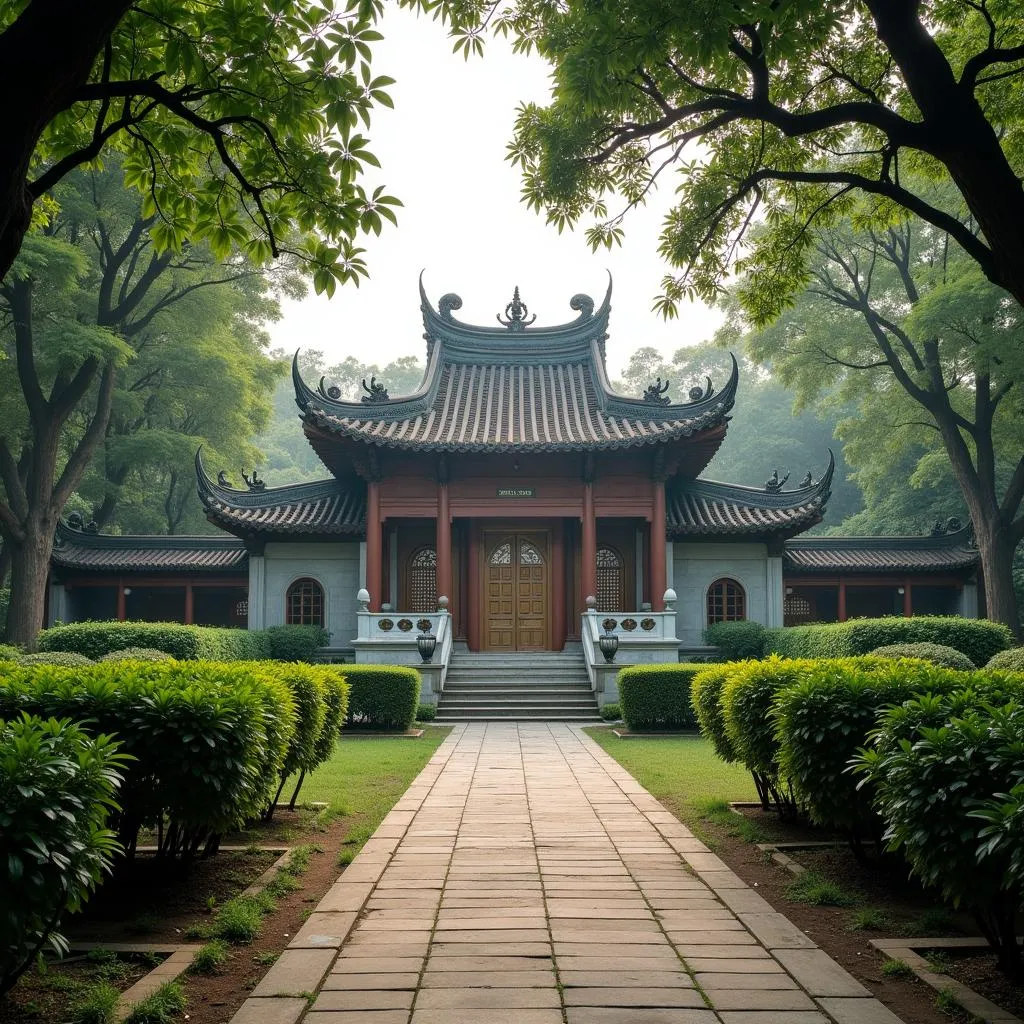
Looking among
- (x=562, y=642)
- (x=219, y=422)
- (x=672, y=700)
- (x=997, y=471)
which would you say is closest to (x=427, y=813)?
(x=672, y=700)

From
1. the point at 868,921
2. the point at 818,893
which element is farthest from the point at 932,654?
the point at 868,921

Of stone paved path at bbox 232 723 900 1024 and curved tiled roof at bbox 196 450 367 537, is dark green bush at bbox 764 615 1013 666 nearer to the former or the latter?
stone paved path at bbox 232 723 900 1024

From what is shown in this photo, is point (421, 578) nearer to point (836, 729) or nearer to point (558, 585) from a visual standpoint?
point (558, 585)

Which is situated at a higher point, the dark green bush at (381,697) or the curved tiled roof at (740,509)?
the curved tiled roof at (740,509)

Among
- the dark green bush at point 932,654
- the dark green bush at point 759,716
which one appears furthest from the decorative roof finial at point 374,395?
the dark green bush at point 759,716

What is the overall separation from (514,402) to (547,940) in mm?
19968

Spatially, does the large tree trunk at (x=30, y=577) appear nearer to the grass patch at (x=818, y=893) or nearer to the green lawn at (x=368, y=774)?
the green lawn at (x=368, y=774)

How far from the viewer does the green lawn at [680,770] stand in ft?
28.8

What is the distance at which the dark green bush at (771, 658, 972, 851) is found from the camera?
5.56 meters

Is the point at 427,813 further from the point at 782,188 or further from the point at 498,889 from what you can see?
the point at 782,188

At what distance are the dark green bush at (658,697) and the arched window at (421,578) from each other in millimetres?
8607

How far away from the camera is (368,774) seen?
1035 centimetres

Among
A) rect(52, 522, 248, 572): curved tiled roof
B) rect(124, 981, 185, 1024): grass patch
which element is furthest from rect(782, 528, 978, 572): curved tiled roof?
rect(124, 981, 185, 1024): grass patch

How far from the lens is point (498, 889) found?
5.38m
